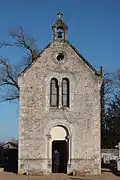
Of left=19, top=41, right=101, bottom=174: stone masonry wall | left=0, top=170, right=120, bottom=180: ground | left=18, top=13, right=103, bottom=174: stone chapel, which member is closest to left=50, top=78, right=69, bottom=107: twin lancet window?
left=18, top=13, right=103, bottom=174: stone chapel

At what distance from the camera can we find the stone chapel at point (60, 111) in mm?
29922

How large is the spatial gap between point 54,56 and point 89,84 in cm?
389

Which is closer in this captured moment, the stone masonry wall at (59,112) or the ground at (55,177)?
the ground at (55,177)

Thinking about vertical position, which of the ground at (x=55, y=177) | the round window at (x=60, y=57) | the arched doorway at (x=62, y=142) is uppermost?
the round window at (x=60, y=57)

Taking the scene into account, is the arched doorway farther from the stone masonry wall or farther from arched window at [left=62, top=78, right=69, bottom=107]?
arched window at [left=62, top=78, right=69, bottom=107]

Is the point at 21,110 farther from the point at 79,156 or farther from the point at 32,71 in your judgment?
the point at 79,156

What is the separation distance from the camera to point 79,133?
30.5 m

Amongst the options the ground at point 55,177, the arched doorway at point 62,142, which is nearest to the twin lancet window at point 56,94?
the arched doorway at point 62,142

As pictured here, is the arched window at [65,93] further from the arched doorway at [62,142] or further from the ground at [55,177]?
the ground at [55,177]

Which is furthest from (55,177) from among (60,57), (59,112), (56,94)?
(60,57)

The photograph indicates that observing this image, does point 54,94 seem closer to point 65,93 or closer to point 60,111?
point 65,93

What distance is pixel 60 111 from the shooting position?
101ft

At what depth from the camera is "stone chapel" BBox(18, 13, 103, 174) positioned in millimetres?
29922

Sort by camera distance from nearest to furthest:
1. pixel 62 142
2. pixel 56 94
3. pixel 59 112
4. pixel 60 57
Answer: pixel 59 112
pixel 56 94
pixel 60 57
pixel 62 142
